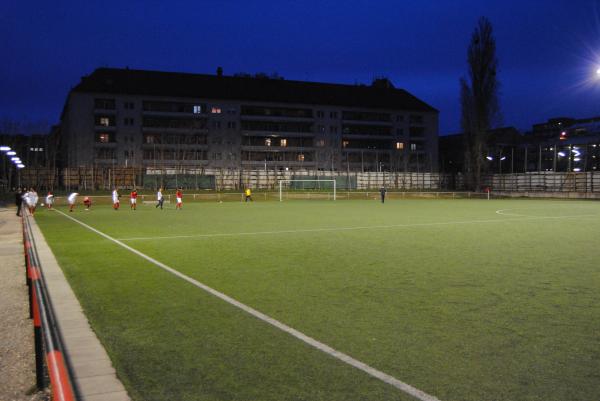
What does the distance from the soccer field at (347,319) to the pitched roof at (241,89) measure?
76877 millimetres

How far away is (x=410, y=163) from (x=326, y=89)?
21.5 m

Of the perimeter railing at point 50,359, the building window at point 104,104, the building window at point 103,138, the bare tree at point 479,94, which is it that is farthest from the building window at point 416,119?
the perimeter railing at point 50,359

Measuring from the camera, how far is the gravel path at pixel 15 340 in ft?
16.4

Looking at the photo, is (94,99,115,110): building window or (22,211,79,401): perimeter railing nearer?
(22,211,79,401): perimeter railing

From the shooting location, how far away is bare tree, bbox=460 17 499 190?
220ft

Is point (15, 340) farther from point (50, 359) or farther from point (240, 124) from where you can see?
point (240, 124)

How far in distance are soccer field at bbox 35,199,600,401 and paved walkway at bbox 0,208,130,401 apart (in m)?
0.14

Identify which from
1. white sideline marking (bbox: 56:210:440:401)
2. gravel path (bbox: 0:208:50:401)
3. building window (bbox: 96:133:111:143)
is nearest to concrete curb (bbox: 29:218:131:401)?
gravel path (bbox: 0:208:50:401)

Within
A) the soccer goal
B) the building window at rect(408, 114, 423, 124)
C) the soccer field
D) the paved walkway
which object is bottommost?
the soccer field

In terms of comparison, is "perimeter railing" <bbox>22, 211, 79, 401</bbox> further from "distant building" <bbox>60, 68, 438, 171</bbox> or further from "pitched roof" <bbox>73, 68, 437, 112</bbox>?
"pitched roof" <bbox>73, 68, 437, 112</bbox>

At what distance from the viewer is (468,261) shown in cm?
1262

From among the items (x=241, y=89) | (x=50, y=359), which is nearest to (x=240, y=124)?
(x=241, y=89)

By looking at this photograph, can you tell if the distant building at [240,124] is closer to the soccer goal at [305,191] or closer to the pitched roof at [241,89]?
the pitched roof at [241,89]

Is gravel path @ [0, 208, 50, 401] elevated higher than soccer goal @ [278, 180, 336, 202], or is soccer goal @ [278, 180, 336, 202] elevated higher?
soccer goal @ [278, 180, 336, 202]
